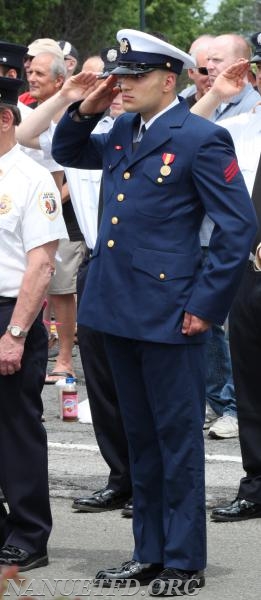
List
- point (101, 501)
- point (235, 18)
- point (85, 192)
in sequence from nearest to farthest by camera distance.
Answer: point (101, 501) < point (85, 192) < point (235, 18)

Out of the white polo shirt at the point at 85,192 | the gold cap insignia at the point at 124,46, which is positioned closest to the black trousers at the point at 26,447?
the gold cap insignia at the point at 124,46

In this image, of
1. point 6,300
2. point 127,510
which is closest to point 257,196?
point 6,300

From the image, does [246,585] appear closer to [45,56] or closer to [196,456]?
[196,456]

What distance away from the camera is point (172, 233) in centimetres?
527

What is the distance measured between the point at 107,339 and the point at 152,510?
2.26ft

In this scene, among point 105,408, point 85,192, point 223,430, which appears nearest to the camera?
point 105,408

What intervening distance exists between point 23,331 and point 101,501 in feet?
4.74

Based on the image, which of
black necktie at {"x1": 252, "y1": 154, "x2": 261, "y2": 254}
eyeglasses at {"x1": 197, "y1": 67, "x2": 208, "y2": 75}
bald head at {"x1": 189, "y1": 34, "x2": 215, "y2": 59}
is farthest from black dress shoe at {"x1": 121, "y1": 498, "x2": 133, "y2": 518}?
bald head at {"x1": 189, "y1": 34, "x2": 215, "y2": 59}

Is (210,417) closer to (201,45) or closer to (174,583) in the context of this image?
(201,45)

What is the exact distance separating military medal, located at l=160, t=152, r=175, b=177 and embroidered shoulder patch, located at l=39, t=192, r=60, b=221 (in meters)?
0.61

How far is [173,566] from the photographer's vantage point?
5.40m

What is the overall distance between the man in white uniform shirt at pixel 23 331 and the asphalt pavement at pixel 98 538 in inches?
8.0

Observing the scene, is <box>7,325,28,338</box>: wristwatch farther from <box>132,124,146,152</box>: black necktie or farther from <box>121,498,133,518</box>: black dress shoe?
<box>121,498,133,518</box>: black dress shoe

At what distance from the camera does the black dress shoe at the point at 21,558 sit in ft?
18.8
